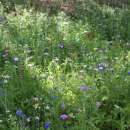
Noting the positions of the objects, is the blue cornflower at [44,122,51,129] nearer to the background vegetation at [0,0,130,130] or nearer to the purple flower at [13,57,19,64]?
the background vegetation at [0,0,130,130]

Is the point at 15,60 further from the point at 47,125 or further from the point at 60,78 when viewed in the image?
the point at 47,125

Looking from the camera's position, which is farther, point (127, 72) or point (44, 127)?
point (127, 72)

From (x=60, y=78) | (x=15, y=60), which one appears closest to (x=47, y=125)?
(x=60, y=78)

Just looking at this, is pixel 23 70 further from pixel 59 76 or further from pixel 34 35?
pixel 34 35

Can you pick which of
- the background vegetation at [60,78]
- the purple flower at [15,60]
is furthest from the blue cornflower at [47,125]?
the purple flower at [15,60]

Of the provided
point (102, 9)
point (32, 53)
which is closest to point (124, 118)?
point (32, 53)

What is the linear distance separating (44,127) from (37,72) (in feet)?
4.24

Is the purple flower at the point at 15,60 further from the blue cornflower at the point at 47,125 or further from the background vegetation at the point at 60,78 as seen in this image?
the blue cornflower at the point at 47,125

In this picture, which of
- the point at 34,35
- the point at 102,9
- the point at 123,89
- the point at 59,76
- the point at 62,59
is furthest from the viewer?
the point at 102,9

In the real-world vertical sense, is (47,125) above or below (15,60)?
below

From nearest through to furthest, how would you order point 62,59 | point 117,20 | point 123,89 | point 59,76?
1. point 123,89
2. point 59,76
3. point 62,59
4. point 117,20

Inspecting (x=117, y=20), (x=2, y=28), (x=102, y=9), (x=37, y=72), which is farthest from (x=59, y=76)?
(x=102, y=9)

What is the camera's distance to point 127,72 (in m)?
5.39

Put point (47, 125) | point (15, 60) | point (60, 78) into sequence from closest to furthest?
point (47, 125), point (60, 78), point (15, 60)
